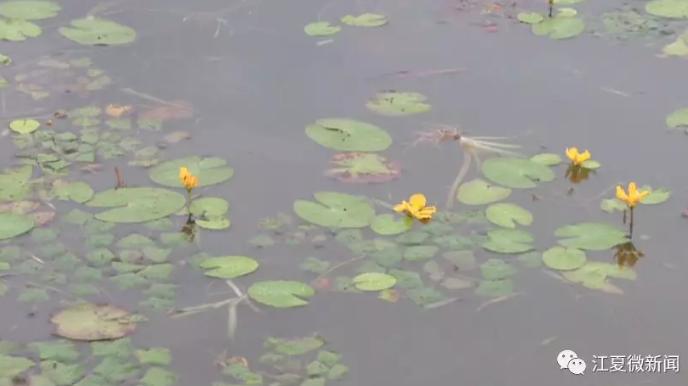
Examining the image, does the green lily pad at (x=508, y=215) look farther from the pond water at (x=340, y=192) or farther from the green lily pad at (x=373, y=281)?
the green lily pad at (x=373, y=281)

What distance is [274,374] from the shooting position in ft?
6.54

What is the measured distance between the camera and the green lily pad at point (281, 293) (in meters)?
2.17

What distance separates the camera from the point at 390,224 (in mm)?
2385

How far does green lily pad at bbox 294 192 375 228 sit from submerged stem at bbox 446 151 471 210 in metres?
0.19

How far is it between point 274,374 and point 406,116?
1042mm

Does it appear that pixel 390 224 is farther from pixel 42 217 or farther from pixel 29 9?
pixel 29 9

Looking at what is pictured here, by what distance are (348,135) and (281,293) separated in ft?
2.12

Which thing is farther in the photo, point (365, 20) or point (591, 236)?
point (365, 20)

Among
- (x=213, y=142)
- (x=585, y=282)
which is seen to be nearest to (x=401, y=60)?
(x=213, y=142)

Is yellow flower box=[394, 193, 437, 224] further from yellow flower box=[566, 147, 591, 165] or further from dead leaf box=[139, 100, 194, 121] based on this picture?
dead leaf box=[139, 100, 194, 121]

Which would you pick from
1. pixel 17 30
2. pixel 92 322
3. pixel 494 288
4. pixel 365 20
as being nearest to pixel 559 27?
pixel 365 20

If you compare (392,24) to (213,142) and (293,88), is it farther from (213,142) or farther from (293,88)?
(213,142)

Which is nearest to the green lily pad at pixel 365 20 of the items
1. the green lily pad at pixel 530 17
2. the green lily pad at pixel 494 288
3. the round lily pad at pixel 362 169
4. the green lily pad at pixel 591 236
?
the green lily pad at pixel 530 17

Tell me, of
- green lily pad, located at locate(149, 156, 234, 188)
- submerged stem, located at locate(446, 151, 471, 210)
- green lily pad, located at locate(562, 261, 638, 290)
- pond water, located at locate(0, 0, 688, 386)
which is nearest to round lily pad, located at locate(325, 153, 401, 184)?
pond water, located at locate(0, 0, 688, 386)
